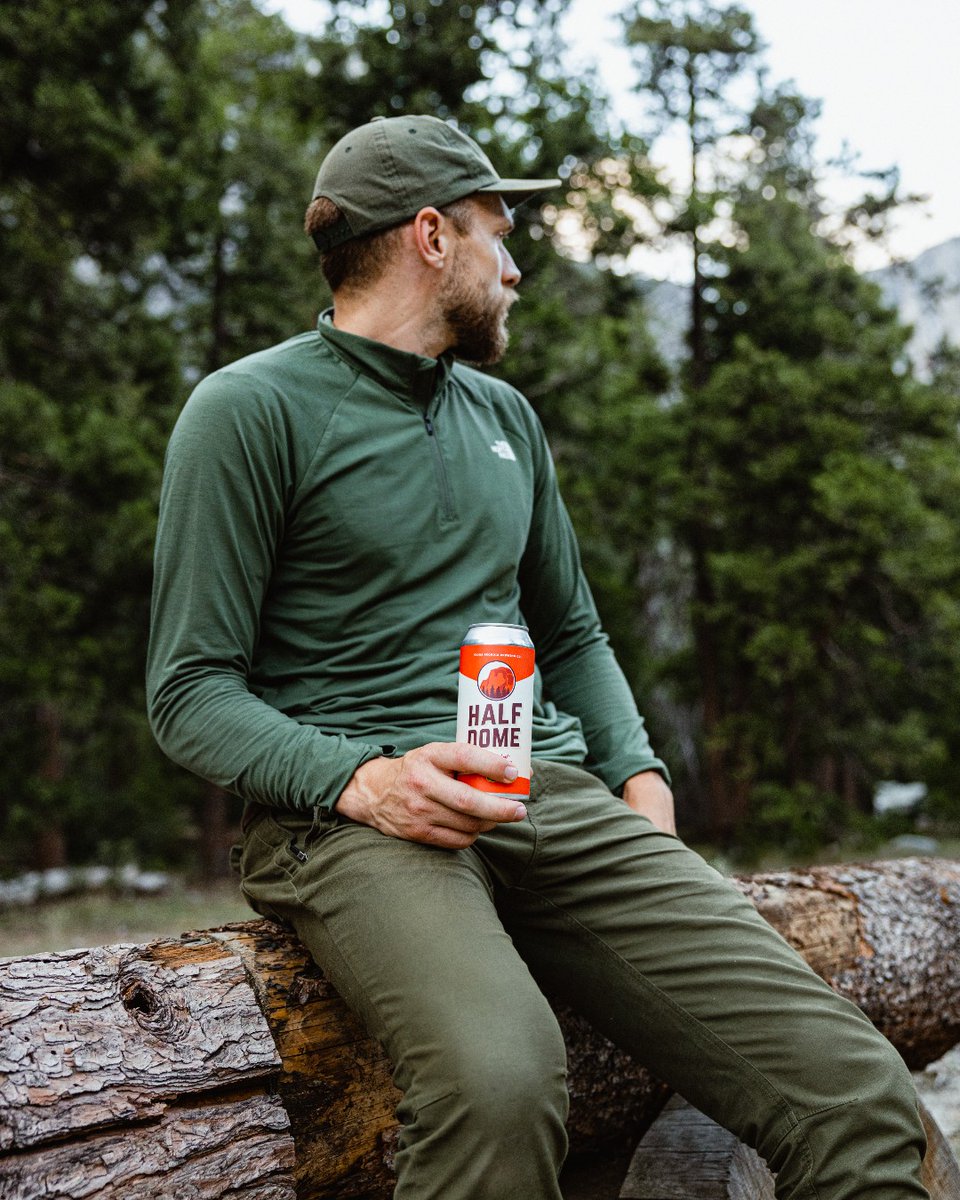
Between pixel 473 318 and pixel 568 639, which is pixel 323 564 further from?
pixel 568 639

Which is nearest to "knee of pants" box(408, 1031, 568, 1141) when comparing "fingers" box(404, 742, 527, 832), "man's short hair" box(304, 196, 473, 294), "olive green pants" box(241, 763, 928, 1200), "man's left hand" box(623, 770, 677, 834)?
"olive green pants" box(241, 763, 928, 1200)

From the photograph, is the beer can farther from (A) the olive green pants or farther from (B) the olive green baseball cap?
(B) the olive green baseball cap

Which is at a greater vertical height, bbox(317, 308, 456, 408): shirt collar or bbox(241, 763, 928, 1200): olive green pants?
bbox(317, 308, 456, 408): shirt collar

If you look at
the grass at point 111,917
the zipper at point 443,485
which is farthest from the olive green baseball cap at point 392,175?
the grass at point 111,917

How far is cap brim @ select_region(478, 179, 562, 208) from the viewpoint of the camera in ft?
8.77

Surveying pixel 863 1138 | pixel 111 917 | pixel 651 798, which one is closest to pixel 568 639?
pixel 651 798

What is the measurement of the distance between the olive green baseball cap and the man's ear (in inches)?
0.9

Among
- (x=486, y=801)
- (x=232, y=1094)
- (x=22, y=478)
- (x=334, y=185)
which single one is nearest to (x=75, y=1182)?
(x=232, y=1094)

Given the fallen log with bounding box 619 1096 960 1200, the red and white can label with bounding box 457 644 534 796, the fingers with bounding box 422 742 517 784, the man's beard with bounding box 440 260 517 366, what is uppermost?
the man's beard with bounding box 440 260 517 366

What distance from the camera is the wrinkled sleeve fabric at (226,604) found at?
2.07 metres

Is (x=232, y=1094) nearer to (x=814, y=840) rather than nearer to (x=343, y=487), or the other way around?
(x=343, y=487)

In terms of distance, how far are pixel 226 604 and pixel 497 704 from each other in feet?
2.08

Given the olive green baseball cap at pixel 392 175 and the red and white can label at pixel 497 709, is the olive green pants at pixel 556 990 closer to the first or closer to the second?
the red and white can label at pixel 497 709

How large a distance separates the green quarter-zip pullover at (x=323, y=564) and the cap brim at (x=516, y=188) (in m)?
0.43
